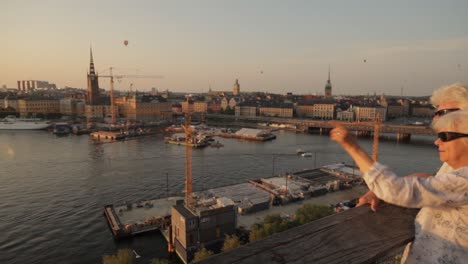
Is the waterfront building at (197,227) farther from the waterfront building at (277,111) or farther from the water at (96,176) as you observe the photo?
the waterfront building at (277,111)

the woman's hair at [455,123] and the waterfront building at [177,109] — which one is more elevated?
the woman's hair at [455,123]

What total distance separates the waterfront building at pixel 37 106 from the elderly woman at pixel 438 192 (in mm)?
28489

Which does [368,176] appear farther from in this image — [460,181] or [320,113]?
[320,113]

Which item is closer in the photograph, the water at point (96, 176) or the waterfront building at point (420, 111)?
the water at point (96, 176)

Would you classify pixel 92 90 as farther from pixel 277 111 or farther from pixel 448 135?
pixel 448 135

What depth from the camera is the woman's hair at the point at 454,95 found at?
484mm

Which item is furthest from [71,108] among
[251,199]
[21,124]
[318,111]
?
[251,199]

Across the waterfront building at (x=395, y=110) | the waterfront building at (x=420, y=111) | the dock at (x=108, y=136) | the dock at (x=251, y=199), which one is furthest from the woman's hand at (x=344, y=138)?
the waterfront building at (x=420, y=111)

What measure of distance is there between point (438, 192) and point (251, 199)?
21.3 feet

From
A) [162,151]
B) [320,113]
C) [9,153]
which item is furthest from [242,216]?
[320,113]

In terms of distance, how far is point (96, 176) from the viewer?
29.3ft

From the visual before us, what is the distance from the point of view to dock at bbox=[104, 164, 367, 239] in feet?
18.8

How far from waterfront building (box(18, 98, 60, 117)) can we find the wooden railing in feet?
93.2

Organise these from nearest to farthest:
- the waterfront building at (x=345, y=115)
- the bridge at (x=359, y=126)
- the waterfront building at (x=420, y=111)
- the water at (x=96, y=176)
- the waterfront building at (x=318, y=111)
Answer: the water at (x=96, y=176)
the bridge at (x=359, y=126)
the waterfront building at (x=345, y=115)
the waterfront building at (x=318, y=111)
the waterfront building at (x=420, y=111)
